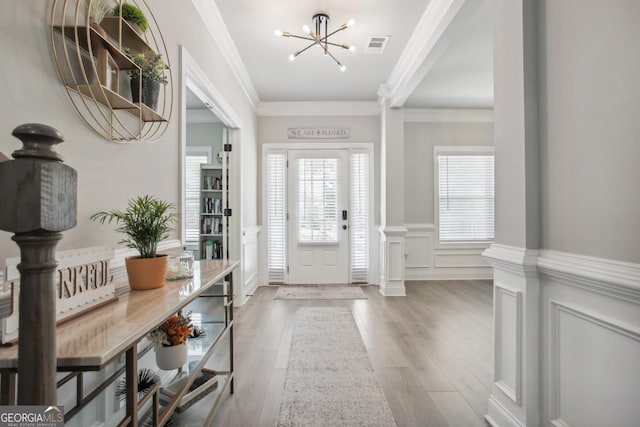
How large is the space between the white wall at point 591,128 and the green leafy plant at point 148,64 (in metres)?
1.81

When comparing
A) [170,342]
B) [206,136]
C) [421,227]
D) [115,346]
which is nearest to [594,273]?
[115,346]

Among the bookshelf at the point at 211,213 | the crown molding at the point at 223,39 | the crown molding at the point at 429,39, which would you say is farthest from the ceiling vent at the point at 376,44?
the bookshelf at the point at 211,213

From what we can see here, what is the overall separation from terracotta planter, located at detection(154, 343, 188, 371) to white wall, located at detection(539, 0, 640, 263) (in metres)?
1.78

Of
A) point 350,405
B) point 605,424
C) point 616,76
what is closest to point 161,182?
point 350,405

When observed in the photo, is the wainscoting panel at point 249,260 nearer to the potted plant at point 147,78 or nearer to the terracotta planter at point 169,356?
the terracotta planter at point 169,356

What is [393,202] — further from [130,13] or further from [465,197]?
[130,13]

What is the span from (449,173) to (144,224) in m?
5.09

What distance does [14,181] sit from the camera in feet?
1.56

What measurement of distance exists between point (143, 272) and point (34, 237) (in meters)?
0.89

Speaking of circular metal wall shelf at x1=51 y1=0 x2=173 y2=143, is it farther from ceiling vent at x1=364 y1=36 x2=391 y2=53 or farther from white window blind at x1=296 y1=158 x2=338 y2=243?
white window blind at x1=296 y1=158 x2=338 y2=243

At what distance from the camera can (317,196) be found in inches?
199

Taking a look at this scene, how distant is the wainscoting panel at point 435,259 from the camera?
5395mm

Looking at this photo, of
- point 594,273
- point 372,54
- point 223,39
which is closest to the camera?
point 594,273

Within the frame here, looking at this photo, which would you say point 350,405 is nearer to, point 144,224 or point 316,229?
point 144,224
